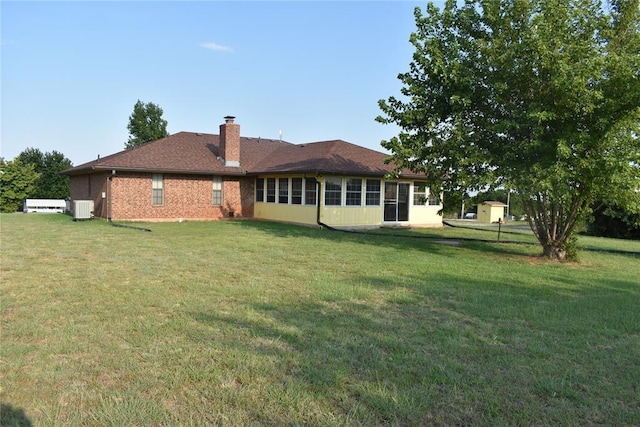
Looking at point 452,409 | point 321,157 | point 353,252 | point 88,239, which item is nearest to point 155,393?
point 452,409

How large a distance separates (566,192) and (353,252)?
16.3 ft

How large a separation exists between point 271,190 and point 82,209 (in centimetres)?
842

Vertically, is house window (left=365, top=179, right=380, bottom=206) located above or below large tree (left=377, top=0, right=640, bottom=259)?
below

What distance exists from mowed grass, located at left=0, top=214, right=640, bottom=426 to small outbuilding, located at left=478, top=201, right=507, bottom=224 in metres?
18.2

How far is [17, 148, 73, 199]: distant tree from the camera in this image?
40.5m

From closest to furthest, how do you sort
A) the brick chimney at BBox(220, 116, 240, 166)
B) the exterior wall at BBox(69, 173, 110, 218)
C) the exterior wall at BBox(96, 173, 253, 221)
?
1. the exterior wall at BBox(96, 173, 253, 221)
2. the exterior wall at BBox(69, 173, 110, 218)
3. the brick chimney at BBox(220, 116, 240, 166)

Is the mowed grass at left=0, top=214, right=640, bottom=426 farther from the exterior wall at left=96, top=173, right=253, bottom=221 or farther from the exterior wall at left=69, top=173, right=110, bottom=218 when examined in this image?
the exterior wall at left=69, top=173, right=110, bottom=218

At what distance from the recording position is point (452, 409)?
328 centimetres

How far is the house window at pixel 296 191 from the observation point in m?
20.3

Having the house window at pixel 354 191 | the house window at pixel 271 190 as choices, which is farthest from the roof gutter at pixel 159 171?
the house window at pixel 354 191

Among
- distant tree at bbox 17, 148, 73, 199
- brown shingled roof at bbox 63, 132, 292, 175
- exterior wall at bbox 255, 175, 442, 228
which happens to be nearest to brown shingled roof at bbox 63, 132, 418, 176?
brown shingled roof at bbox 63, 132, 292, 175

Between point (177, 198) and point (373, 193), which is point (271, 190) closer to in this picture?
point (177, 198)

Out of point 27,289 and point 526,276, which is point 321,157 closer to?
point 526,276

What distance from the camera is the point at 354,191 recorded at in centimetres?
2027
